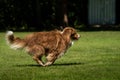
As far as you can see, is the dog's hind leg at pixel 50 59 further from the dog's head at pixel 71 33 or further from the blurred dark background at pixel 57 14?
the blurred dark background at pixel 57 14

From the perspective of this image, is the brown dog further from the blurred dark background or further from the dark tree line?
the dark tree line

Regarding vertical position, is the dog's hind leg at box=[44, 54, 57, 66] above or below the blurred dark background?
above

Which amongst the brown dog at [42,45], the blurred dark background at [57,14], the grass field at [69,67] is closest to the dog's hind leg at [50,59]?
the brown dog at [42,45]

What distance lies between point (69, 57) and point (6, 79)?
19.1ft

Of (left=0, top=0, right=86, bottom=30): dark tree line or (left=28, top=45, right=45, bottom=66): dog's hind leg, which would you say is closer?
(left=28, top=45, right=45, bottom=66): dog's hind leg

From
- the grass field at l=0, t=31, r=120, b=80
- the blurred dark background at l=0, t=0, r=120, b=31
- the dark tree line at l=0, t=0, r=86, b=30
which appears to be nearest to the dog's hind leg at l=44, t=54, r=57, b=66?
the grass field at l=0, t=31, r=120, b=80

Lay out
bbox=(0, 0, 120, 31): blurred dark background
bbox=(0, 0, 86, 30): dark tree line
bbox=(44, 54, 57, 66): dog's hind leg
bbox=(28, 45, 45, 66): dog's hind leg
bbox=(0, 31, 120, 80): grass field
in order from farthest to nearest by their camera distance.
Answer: bbox=(0, 0, 86, 30): dark tree line < bbox=(0, 0, 120, 31): blurred dark background < bbox=(44, 54, 57, 66): dog's hind leg < bbox=(28, 45, 45, 66): dog's hind leg < bbox=(0, 31, 120, 80): grass field

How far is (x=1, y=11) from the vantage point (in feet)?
136

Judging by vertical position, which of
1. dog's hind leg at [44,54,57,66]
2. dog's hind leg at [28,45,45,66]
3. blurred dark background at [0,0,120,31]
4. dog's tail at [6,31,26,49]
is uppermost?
dog's tail at [6,31,26,49]

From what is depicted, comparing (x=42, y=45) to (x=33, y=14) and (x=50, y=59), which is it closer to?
(x=50, y=59)

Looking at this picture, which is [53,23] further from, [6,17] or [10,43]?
[10,43]

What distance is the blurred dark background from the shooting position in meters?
39.5

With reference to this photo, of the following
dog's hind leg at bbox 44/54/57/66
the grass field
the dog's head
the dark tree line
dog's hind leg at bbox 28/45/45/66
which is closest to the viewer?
the grass field

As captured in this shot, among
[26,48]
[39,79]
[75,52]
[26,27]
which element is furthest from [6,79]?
[26,27]
